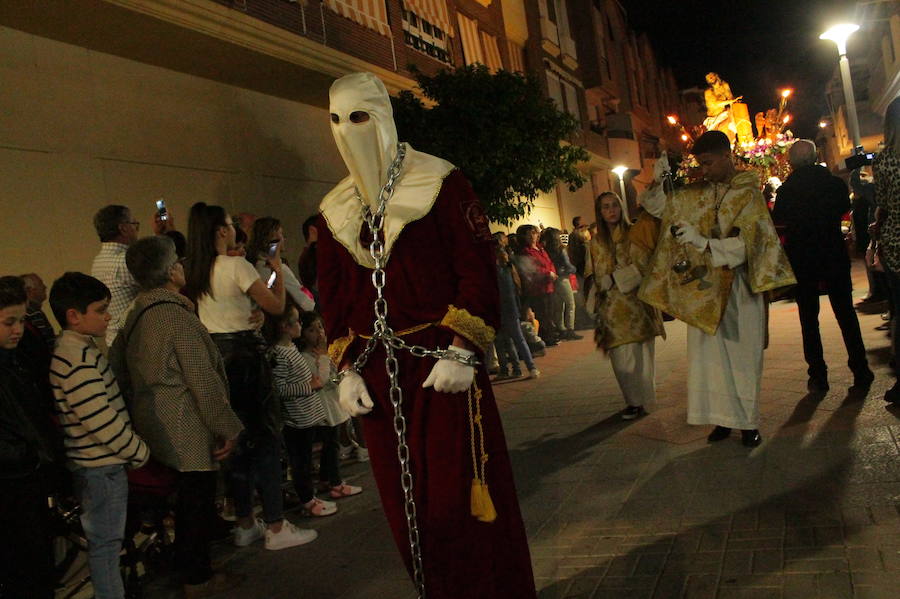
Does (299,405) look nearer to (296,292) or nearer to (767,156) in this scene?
(296,292)

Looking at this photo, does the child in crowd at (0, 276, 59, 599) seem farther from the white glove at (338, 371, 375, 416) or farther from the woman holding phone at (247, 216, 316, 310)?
the woman holding phone at (247, 216, 316, 310)

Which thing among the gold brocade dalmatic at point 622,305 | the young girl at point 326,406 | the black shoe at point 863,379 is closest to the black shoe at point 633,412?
the gold brocade dalmatic at point 622,305

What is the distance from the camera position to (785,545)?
334cm

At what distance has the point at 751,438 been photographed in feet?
16.3

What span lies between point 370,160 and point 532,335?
27.6 feet

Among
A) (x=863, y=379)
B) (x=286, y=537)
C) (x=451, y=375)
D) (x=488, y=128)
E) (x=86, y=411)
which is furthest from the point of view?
(x=488, y=128)

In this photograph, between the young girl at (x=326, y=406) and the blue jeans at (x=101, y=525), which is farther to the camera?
the young girl at (x=326, y=406)

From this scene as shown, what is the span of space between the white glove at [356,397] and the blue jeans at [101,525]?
1435 millimetres

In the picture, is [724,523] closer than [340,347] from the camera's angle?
No

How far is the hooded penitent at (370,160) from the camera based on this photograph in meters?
2.78

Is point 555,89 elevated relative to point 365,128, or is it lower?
elevated

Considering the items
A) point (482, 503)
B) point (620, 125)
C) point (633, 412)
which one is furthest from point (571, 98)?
point (482, 503)

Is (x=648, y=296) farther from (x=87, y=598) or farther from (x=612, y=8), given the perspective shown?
(x=612, y=8)

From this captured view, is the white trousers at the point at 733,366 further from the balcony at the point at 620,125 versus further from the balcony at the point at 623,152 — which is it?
the balcony at the point at 620,125
